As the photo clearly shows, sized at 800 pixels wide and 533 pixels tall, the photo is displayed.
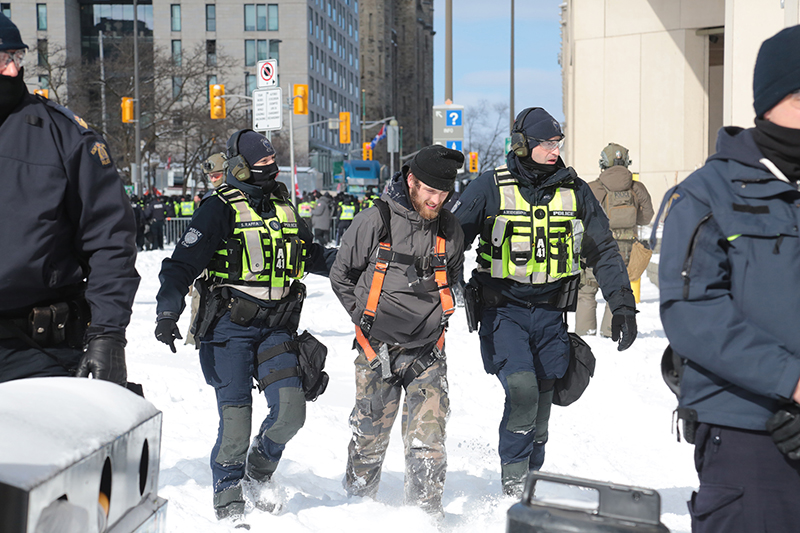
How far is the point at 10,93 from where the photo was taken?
3.09m

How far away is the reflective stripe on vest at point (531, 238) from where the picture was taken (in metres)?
4.96

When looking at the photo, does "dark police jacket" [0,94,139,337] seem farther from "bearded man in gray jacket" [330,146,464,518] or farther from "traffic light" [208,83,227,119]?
"traffic light" [208,83,227,119]

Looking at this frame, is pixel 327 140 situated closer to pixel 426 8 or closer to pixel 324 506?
pixel 426 8

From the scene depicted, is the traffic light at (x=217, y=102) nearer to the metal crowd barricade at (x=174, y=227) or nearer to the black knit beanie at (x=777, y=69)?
the metal crowd barricade at (x=174, y=227)

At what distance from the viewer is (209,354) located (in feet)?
15.6

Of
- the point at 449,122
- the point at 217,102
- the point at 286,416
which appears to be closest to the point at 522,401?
the point at 286,416

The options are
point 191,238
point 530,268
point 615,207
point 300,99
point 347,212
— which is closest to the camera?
point 191,238

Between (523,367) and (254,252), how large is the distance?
155 cm

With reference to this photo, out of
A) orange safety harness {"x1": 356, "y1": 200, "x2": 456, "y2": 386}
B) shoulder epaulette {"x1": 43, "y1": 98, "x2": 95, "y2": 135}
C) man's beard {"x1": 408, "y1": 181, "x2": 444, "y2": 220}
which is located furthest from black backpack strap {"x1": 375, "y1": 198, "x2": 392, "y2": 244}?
shoulder epaulette {"x1": 43, "y1": 98, "x2": 95, "y2": 135}

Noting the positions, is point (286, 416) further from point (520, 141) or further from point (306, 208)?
point (306, 208)

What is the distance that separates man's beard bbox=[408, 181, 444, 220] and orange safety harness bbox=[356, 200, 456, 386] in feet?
0.47

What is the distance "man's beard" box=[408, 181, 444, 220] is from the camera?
468 cm

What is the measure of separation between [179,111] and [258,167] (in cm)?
3625

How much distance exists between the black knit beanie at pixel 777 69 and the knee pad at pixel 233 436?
9.94ft
